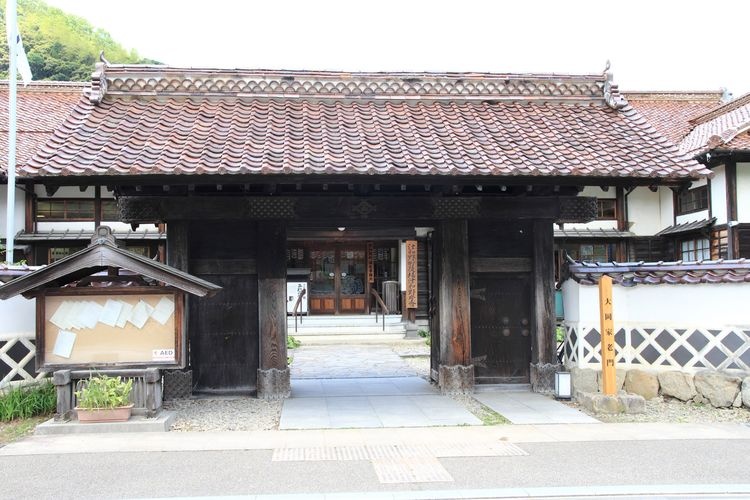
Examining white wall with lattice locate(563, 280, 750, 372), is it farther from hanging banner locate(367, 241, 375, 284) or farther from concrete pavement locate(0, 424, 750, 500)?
hanging banner locate(367, 241, 375, 284)

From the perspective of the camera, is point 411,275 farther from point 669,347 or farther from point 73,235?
point 669,347

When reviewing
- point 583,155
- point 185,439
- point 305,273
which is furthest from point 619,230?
point 185,439

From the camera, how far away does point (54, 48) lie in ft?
140

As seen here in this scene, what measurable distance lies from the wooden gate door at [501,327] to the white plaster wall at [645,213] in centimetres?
1344

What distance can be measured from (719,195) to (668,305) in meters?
11.2

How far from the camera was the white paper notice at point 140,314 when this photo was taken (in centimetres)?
852

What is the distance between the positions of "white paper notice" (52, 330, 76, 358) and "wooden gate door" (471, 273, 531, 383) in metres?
6.46

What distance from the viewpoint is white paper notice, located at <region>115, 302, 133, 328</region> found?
8500mm

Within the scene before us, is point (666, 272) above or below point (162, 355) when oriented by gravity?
above

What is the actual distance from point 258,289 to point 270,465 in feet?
13.2

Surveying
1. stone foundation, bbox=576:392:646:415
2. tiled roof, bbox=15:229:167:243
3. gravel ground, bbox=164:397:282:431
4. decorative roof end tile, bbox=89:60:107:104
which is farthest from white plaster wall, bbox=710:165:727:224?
tiled roof, bbox=15:229:167:243

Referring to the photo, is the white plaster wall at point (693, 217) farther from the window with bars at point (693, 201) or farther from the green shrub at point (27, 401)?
the green shrub at point (27, 401)

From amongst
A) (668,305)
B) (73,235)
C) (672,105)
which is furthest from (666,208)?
(73,235)

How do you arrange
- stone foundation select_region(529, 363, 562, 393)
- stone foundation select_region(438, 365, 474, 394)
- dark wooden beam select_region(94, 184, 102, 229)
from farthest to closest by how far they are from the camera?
1. dark wooden beam select_region(94, 184, 102, 229)
2. stone foundation select_region(529, 363, 562, 393)
3. stone foundation select_region(438, 365, 474, 394)
